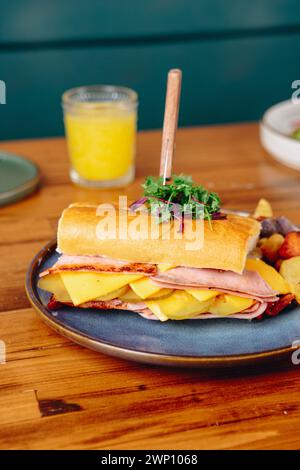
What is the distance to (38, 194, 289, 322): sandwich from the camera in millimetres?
1027

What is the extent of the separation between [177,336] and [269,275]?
22 centimetres

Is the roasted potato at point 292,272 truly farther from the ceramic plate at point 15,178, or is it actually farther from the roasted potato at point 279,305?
the ceramic plate at point 15,178

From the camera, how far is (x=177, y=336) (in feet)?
3.26

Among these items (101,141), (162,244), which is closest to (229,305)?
(162,244)

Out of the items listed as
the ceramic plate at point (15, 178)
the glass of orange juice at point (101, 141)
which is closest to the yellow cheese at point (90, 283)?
the ceramic plate at point (15, 178)

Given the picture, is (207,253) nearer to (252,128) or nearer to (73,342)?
(73,342)

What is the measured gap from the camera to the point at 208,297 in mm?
1015

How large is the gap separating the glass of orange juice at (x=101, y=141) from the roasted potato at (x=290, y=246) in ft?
2.41

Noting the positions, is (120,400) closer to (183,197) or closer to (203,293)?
(203,293)

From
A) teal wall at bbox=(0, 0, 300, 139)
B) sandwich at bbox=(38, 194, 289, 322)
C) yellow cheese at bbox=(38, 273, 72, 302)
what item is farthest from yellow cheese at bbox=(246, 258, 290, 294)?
teal wall at bbox=(0, 0, 300, 139)

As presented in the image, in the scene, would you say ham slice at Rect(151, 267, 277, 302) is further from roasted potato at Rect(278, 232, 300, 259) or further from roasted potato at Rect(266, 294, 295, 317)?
roasted potato at Rect(278, 232, 300, 259)

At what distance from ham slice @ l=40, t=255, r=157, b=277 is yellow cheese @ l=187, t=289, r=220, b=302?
0.24 feet

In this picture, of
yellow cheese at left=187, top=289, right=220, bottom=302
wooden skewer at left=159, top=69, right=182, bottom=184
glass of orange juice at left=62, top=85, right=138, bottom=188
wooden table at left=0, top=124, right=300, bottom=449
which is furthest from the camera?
glass of orange juice at left=62, top=85, right=138, bottom=188

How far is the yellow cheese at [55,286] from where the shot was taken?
1.05 m
